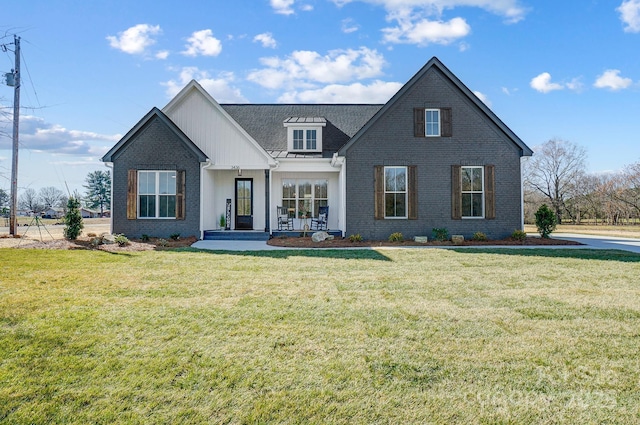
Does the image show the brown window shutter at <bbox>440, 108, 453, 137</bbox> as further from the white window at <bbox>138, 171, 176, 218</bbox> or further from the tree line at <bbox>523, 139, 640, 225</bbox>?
the tree line at <bbox>523, 139, 640, 225</bbox>

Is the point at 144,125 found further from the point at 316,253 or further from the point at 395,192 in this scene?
the point at 395,192

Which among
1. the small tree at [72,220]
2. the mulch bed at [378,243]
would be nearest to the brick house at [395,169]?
the mulch bed at [378,243]

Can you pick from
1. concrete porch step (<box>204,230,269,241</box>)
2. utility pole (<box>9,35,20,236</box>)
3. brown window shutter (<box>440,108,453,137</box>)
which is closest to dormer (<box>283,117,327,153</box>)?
concrete porch step (<box>204,230,269,241</box>)

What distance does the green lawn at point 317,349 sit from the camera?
2.49 m

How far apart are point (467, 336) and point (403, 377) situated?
50.4 inches

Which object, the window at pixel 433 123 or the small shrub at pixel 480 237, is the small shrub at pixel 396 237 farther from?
the window at pixel 433 123

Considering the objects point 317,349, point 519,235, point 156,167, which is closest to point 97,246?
point 156,167

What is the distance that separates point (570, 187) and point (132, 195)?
4112cm

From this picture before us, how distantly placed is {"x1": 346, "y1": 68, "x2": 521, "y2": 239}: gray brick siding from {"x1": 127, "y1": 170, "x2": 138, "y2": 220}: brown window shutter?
27.2 feet

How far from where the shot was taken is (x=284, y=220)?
15.6 m

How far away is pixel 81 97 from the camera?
48.1 ft

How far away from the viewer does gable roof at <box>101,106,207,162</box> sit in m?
13.9

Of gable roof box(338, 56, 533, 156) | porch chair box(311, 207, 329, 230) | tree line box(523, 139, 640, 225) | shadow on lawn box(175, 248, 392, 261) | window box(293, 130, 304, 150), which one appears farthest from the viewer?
tree line box(523, 139, 640, 225)

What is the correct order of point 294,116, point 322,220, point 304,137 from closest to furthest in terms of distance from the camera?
point 322,220
point 304,137
point 294,116
